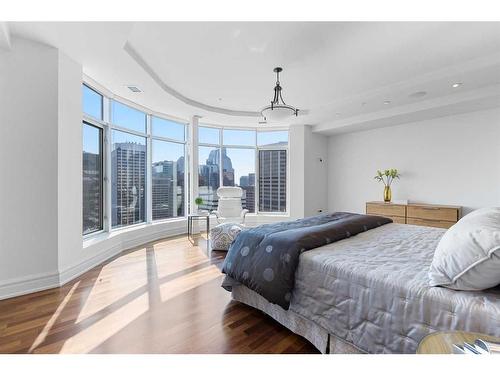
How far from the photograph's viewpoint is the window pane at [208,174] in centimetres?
575

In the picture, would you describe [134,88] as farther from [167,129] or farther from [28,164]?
[28,164]

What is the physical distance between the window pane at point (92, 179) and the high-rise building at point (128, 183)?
11.4 inches

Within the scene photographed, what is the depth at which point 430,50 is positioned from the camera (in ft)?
8.64

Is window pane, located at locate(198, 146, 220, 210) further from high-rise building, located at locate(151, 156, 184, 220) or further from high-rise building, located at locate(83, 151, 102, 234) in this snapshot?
high-rise building, located at locate(83, 151, 102, 234)

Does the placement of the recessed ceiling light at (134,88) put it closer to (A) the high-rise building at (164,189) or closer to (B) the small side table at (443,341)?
(A) the high-rise building at (164,189)

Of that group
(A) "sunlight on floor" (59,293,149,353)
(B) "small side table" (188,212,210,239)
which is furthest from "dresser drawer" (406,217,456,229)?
(A) "sunlight on floor" (59,293,149,353)

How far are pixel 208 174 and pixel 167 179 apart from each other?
1.07 meters

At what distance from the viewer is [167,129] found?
5164 mm

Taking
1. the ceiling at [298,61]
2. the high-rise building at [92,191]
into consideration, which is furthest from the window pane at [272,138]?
the high-rise building at [92,191]

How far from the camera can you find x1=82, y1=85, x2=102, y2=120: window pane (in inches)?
133

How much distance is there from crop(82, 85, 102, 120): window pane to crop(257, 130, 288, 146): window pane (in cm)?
367

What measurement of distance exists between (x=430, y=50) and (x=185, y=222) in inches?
191
